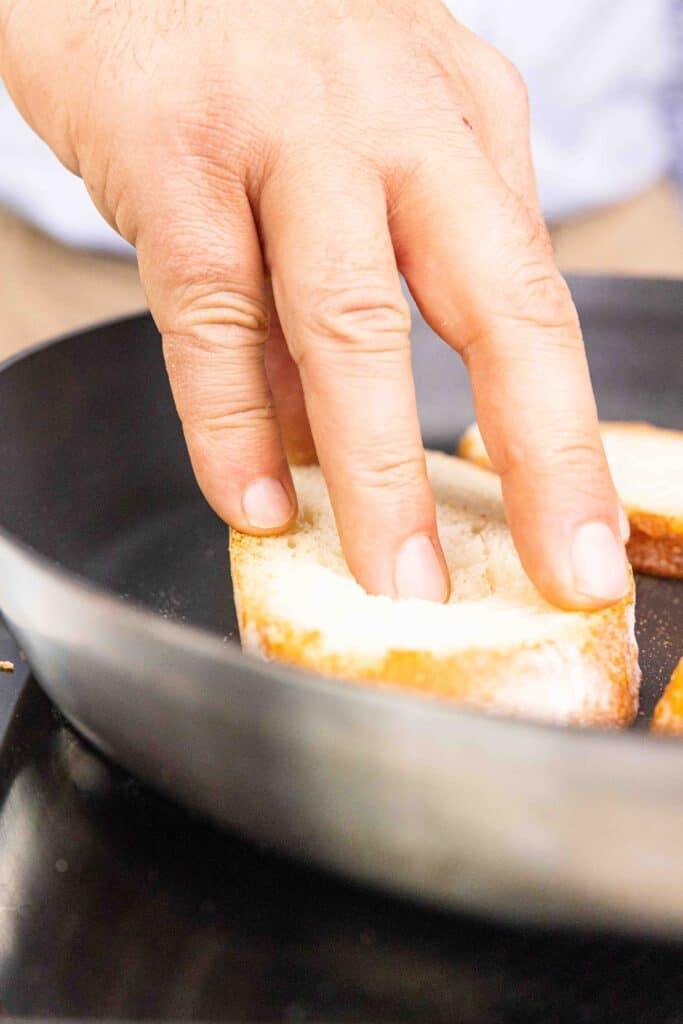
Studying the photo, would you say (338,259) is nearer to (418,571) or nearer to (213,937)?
(418,571)

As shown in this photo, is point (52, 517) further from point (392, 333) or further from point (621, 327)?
point (621, 327)

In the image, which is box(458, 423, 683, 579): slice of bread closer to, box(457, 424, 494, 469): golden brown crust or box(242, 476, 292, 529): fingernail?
box(457, 424, 494, 469): golden brown crust

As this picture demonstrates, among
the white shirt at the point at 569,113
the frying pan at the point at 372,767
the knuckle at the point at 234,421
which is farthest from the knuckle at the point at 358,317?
the white shirt at the point at 569,113

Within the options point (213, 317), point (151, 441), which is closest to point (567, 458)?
point (213, 317)

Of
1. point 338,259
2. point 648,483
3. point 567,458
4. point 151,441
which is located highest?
point 338,259

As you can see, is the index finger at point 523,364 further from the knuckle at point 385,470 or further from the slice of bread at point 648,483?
the slice of bread at point 648,483

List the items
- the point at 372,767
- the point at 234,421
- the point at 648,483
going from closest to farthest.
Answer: the point at 372,767 < the point at 234,421 < the point at 648,483
